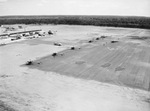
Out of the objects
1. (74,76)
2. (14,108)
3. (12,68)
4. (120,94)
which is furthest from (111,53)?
(14,108)

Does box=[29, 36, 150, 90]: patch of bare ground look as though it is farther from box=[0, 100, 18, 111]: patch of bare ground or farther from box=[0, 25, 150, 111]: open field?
box=[0, 100, 18, 111]: patch of bare ground

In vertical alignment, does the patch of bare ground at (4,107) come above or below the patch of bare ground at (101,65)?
below

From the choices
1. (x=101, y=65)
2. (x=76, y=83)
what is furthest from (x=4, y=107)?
(x=101, y=65)

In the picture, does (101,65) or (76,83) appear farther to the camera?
(101,65)

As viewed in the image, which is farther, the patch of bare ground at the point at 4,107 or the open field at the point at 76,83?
the open field at the point at 76,83

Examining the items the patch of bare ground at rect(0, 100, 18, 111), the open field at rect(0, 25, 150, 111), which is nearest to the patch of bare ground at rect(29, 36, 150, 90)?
the open field at rect(0, 25, 150, 111)

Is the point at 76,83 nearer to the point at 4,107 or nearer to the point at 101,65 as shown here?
the point at 101,65

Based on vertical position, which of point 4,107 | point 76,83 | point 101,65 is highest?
point 101,65

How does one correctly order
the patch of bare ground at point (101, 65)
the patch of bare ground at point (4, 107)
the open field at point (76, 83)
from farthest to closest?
the patch of bare ground at point (101, 65), the open field at point (76, 83), the patch of bare ground at point (4, 107)

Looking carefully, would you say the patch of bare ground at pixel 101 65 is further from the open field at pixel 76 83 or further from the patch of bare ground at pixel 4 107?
the patch of bare ground at pixel 4 107

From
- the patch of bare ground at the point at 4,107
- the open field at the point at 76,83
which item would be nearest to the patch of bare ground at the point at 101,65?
the open field at the point at 76,83

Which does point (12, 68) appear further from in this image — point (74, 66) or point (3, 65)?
point (74, 66)

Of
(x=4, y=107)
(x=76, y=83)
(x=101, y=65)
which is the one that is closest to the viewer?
(x=4, y=107)

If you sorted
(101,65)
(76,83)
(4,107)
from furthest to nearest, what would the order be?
(101,65) < (76,83) < (4,107)
